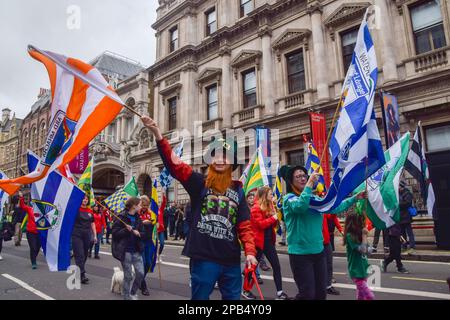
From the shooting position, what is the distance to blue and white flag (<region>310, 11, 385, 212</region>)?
3.87 m

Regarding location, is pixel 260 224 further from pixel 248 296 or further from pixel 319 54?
pixel 319 54

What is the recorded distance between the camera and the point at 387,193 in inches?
211

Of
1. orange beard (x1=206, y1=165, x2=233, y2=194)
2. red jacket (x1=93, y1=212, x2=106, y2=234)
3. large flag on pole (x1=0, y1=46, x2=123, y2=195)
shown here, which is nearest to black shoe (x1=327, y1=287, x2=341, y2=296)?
orange beard (x1=206, y1=165, x2=233, y2=194)

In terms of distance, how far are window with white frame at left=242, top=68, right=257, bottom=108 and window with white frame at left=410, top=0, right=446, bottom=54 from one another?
27.7ft

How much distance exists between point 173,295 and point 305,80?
13841 mm

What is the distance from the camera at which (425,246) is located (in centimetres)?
1102

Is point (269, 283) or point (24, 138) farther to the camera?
point (24, 138)

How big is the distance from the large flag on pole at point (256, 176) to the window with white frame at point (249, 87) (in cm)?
1009

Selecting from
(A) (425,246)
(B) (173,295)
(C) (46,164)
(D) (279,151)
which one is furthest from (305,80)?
(C) (46,164)

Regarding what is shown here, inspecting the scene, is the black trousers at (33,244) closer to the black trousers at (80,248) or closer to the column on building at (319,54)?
the black trousers at (80,248)

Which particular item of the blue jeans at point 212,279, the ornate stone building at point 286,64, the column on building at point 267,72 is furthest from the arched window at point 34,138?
the blue jeans at point 212,279

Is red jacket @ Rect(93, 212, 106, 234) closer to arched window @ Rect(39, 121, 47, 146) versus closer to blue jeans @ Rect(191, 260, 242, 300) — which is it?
blue jeans @ Rect(191, 260, 242, 300)

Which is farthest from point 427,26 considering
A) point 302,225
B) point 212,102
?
point 302,225
